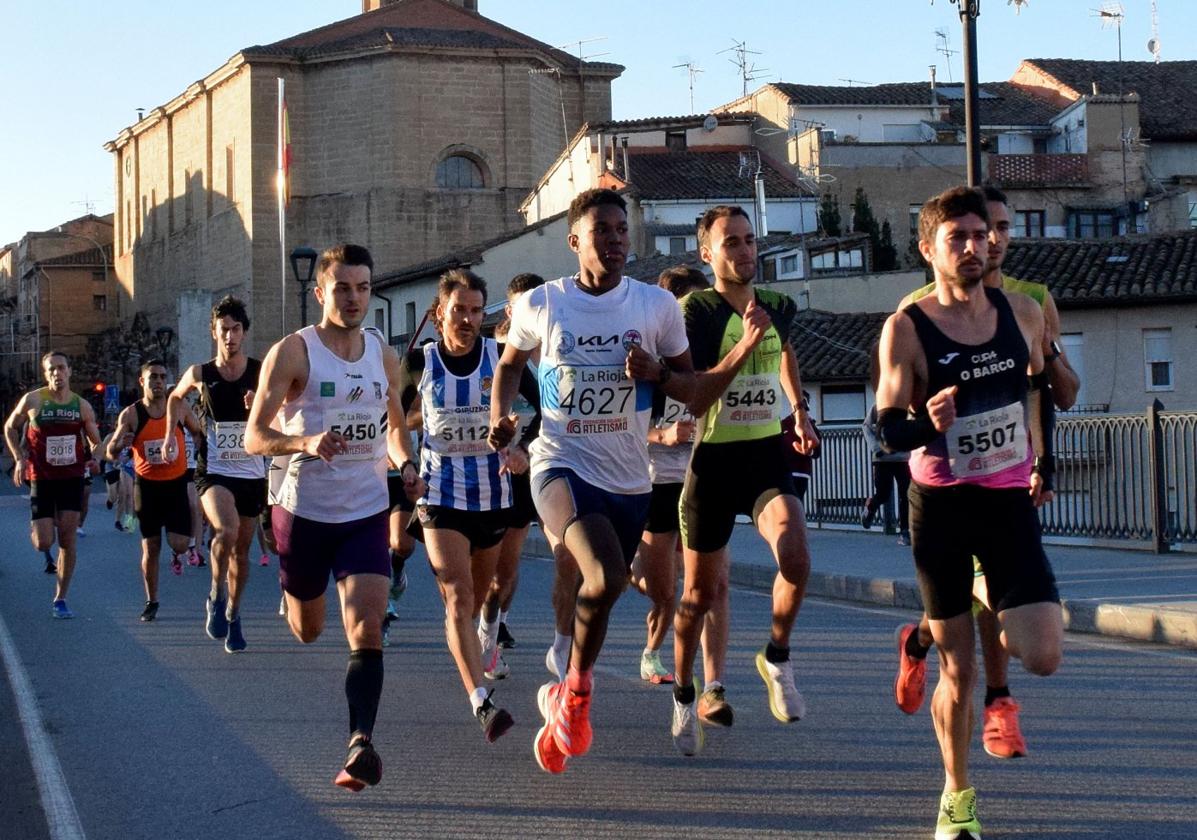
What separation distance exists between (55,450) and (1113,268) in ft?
104

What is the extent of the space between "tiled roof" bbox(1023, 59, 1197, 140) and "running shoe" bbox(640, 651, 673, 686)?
5935 centimetres

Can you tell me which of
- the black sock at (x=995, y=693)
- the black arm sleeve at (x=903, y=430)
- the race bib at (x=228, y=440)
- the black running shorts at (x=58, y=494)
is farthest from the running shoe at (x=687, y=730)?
the black running shorts at (x=58, y=494)

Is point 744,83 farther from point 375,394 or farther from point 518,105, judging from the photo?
point 375,394

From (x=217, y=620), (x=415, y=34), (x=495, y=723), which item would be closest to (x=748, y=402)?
(x=495, y=723)

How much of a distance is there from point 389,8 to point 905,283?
40107 millimetres

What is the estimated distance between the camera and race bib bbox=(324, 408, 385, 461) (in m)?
7.07

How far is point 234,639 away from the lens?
11.2 meters

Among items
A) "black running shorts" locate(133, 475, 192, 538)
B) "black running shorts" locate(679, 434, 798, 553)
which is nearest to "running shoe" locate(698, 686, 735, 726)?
"black running shorts" locate(679, 434, 798, 553)

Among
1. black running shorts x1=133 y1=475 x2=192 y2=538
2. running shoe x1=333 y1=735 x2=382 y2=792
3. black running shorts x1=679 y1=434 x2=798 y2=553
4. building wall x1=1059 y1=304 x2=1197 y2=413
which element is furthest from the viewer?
building wall x1=1059 y1=304 x2=1197 y2=413

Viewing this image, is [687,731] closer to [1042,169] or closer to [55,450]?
[55,450]

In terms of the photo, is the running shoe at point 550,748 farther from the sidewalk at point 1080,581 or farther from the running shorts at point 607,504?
the sidewalk at point 1080,581

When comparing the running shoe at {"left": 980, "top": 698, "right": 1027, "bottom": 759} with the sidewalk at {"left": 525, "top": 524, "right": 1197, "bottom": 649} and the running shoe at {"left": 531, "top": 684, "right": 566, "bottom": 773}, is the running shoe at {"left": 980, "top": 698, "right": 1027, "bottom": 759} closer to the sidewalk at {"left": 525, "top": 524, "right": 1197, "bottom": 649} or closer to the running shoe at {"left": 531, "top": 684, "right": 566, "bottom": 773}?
the running shoe at {"left": 531, "top": 684, "right": 566, "bottom": 773}

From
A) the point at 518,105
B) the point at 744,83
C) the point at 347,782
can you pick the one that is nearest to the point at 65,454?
the point at 347,782

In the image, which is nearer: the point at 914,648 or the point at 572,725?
the point at 572,725
